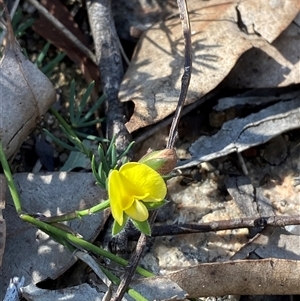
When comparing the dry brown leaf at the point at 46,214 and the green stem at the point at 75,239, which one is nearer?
the green stem at the point at 75,239

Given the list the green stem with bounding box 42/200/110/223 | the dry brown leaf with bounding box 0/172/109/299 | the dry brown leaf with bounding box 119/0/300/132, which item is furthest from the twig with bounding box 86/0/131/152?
the green stem with bounding box 42/200/110/223

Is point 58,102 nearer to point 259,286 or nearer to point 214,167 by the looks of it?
point 214,167

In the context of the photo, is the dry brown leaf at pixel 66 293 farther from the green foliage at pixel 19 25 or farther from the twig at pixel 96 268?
the green foliage at pixel 19 25

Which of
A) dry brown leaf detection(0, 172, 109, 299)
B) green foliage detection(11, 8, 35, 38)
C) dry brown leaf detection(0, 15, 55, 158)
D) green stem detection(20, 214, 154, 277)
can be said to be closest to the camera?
green stem detection(20, 214, 154, 277)

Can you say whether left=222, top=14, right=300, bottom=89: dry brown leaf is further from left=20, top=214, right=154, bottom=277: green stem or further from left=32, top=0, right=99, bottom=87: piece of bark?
left=20, top=214, right=154, bottom=277: green stem

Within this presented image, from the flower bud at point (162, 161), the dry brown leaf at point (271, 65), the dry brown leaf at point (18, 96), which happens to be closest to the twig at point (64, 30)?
the dry brown leaf at point (18, 96)

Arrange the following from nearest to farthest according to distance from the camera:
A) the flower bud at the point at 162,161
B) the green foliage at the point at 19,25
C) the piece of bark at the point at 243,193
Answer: the flower bud at the point at 162,161, the piece of bark at the point at 243,193, the green foliage at the point at 19,25
